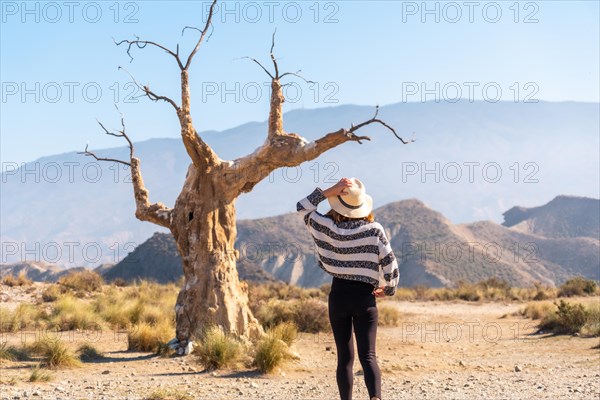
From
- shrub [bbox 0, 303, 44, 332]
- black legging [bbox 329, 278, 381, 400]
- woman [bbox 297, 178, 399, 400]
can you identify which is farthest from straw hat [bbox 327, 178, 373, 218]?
shrub [bbox 0, 303, 44, 332]

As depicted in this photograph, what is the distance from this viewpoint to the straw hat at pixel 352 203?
279 inches

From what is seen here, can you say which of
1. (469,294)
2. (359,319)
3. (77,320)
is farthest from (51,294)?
(359,319)

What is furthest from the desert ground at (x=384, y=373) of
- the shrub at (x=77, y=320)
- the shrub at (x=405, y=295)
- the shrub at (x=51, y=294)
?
the shrub at (x=405, y=295)

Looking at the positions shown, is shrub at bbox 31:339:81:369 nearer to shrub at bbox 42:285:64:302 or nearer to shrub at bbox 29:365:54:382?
shrub at bbox 29:365:54:382

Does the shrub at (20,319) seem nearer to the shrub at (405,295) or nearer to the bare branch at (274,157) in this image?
the bare branch at (274,157)

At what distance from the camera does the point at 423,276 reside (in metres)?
60.3

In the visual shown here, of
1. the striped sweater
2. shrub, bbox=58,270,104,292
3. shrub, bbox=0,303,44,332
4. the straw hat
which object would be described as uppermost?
the straw hat

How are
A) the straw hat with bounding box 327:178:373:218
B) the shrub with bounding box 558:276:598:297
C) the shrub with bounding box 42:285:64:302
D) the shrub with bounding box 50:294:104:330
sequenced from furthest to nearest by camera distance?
the shrub with bounding box 558:276:598:297 → the shrub with bounding box 42:285:64:302 → the shrub with bounding box 50:294:104:330 → the straw hat with bounding box 327:178:373:218

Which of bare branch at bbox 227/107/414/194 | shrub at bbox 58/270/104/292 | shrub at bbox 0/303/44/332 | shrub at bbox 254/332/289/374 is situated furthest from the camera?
shrub at bbox 58/270/104/292

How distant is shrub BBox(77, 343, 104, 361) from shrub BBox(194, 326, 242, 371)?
2.08 metres

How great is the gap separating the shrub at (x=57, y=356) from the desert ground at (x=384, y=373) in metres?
0.23

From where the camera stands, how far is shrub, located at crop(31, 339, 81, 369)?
12.4m

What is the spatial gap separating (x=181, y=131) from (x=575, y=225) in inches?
3299

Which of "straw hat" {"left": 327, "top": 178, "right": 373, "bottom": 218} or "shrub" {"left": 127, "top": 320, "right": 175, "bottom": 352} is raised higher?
"straw hat" {"left": 327, "top": 178, "right": 373, "bottom": 218}
